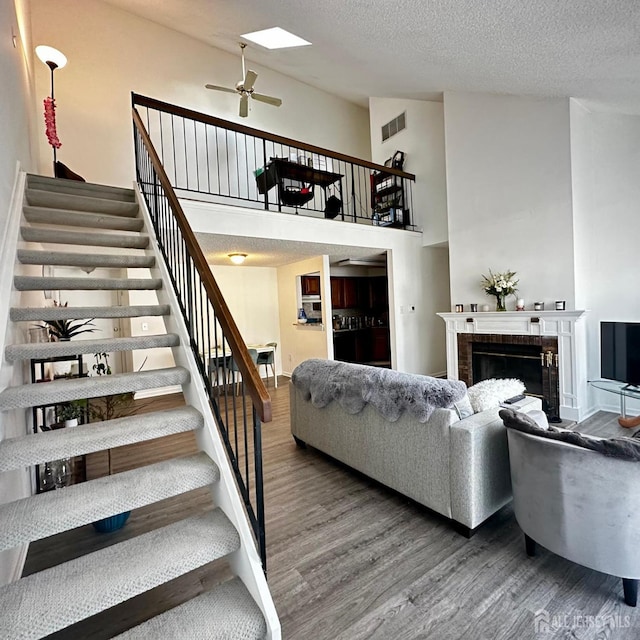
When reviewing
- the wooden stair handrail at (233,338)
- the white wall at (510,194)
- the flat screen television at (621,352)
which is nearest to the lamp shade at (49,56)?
the wooden stair handrail at (233,338)

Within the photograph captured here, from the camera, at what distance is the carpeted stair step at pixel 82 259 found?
238 centimetres

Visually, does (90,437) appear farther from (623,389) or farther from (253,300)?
(253,300)

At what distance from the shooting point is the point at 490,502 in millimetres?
2102

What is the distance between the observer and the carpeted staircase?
3.95 ft

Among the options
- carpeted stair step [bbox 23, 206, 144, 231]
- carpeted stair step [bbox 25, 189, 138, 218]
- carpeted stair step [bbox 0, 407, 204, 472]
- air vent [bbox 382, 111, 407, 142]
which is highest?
air vent [bbox 382, 111, 407, 142]

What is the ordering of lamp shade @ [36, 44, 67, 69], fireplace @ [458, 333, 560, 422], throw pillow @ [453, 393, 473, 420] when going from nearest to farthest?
throw pillow @ [453, 393, 473, 420] → lamp shade @ [36, 44, 67, 69] → fireplace @ [458, 333, 560, 422]

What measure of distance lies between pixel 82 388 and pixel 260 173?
4611mm

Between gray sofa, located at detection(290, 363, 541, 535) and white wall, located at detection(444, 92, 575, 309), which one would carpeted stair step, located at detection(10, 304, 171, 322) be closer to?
gray sofa, located at detection(290, 363, 541, 535)

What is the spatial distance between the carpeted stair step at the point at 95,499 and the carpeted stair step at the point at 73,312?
3.53 feet

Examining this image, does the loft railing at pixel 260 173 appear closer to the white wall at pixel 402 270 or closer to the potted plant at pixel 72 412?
the white wall at pixel 402 270

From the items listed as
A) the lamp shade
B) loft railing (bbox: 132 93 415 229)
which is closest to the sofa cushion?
loft railing (bbox: 132 93 415 229)

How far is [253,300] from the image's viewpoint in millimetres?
7066

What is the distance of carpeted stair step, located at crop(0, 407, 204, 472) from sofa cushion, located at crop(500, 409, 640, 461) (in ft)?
5.40

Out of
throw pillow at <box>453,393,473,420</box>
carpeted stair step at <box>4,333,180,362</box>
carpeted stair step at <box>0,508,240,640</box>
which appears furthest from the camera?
throw pillow at <box>453,393,473,420</box>
